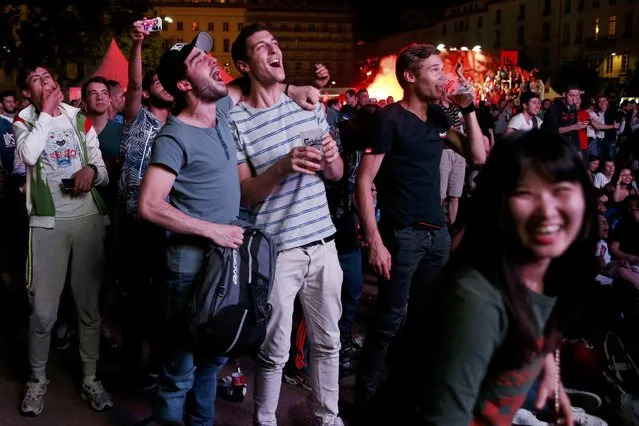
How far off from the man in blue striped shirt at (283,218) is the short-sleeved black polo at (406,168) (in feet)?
1.62

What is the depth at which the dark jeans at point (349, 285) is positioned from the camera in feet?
18.4

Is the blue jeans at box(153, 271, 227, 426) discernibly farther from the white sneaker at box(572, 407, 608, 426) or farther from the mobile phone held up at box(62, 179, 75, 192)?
the white sneaker at box(572, 407, 608, 426)

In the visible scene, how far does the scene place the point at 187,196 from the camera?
361cm

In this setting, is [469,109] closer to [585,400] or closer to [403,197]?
[403,197]

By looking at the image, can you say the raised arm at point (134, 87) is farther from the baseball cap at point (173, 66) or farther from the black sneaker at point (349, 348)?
the black sneaker at point (349, 348)

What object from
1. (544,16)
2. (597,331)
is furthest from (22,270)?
(544,16)

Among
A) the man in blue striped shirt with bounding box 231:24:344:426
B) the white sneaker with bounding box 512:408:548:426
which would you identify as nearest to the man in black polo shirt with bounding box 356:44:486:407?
the man in blue striped shirt with bounding box 231:24:344:426

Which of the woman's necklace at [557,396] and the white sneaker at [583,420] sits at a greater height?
the woman's necklace at [557,396]

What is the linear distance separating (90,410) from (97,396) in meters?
0.10

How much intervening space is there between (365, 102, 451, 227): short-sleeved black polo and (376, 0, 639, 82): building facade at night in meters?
64.6

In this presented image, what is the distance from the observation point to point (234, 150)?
3.83 metres

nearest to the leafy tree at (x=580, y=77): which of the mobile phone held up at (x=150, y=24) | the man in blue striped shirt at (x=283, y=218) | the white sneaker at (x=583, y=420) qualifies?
the mobile phone held up at (x=150, y=24)

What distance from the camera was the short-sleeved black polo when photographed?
14.6ft

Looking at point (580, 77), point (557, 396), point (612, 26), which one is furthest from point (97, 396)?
point (612, 26)
